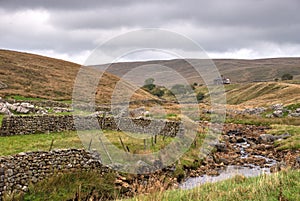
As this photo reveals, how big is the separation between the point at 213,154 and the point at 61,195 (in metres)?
16.3

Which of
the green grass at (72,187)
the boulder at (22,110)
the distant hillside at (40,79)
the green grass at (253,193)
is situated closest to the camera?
the green grass at (253,193)

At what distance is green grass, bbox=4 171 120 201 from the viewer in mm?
15248

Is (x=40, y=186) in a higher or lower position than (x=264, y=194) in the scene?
lower

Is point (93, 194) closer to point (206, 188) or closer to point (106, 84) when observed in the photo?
point (206, 188)

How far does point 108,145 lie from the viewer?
75.9 ft

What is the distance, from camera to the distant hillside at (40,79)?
59138mm

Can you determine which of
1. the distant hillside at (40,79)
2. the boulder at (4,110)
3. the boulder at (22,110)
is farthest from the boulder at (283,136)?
the distant hillside at (40,79)

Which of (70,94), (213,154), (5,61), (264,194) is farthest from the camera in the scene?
(5,61)

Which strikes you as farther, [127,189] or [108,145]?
[108,145]

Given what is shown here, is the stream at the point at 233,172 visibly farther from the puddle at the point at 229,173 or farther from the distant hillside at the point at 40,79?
the distant hillside at the point at 40,79

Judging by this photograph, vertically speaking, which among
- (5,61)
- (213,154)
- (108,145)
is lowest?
(213,154)

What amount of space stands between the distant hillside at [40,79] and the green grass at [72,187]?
118ft

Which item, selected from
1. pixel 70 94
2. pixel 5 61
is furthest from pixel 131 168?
pixel 5 61

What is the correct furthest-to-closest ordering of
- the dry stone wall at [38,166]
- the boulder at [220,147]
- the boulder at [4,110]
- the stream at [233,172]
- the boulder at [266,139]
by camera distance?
the boulder at [266,139], the boulder at [4,110], the boulder at [220,147], the stream at [233,172], the dry stone wall at [38,166]
